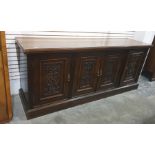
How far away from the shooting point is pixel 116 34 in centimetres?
274

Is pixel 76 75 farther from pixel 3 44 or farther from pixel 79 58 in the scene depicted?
pixel 3 44

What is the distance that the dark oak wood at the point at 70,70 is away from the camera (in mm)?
1741

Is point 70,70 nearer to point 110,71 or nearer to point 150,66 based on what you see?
point 110,71

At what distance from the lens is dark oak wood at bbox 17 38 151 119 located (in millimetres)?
1741

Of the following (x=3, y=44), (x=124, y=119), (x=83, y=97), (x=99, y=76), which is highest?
(x=3, y=44)

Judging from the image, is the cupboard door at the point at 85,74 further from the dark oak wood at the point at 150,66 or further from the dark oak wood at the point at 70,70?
the dark oak wood at the point at 150,66

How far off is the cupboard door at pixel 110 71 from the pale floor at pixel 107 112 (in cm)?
25

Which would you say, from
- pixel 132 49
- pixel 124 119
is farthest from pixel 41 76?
pixel 132 49

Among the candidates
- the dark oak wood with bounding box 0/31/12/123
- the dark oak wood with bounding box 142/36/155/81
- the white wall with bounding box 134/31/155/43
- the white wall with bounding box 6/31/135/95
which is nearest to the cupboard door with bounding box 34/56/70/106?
the dark oak wood with bounding box 0/31/12/123

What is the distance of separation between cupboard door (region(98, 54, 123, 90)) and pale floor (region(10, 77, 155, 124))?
245 millimetres

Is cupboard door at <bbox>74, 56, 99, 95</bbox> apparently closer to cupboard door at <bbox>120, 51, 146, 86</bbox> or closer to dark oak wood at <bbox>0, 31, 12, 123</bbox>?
cupboard door at <bbox>120, 51, 146, 86</bbox>

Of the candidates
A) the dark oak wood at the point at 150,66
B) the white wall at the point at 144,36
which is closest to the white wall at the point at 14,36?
the white wall at the point at 144,36

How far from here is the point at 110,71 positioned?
2.41m

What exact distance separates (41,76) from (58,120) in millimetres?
606
